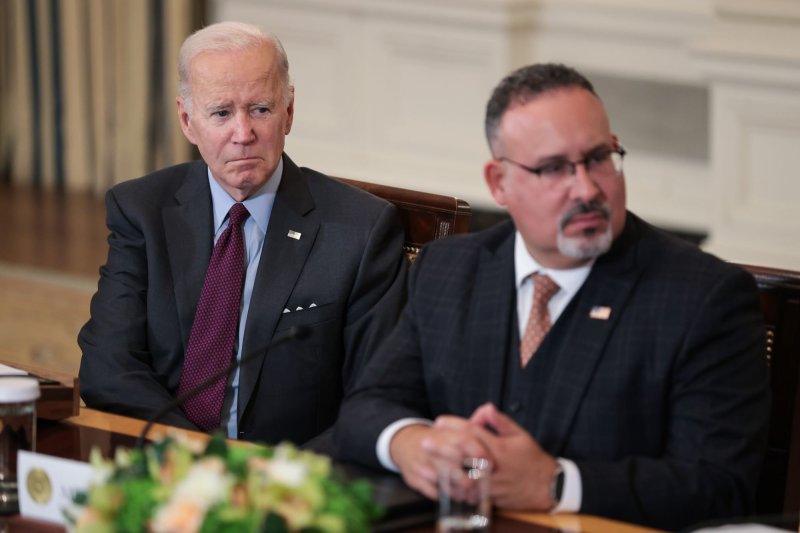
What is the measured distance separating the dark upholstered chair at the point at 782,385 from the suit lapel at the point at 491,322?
Answer: 46cm

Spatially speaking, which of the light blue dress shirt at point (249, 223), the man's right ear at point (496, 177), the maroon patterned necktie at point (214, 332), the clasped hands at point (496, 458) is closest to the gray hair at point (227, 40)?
the light blue dress shirt at point (249, 223)

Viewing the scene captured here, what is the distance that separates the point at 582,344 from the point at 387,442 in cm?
36

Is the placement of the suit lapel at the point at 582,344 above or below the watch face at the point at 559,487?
above

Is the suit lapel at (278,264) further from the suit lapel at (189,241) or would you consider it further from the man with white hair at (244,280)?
the suit lapel at (189,241)

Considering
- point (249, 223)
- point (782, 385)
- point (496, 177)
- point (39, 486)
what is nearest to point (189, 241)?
point (249, 223)

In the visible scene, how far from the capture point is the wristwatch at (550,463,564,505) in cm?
208

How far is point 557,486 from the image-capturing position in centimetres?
209

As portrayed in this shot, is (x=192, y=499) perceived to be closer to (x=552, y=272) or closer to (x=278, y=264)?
(x=552, y=272)

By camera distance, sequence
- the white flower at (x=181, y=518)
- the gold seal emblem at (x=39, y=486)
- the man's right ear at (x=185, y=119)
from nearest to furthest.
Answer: the white flower at (x=181, y=518) < the gold seal emblem at (x=39, y=486) < the man's right ear at (x=185, y=119)

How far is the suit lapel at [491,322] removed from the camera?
234cm

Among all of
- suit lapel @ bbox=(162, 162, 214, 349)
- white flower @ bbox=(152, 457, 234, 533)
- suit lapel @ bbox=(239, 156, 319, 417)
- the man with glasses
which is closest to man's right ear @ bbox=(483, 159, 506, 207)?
the man with glasses

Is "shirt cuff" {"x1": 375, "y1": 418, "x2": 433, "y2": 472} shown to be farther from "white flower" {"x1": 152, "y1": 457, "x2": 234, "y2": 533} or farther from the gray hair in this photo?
the gray hair

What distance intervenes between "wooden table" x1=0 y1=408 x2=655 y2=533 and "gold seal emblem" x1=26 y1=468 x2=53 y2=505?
4cm

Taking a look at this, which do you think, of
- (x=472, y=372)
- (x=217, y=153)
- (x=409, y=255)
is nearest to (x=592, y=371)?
(x=472, y=372)
